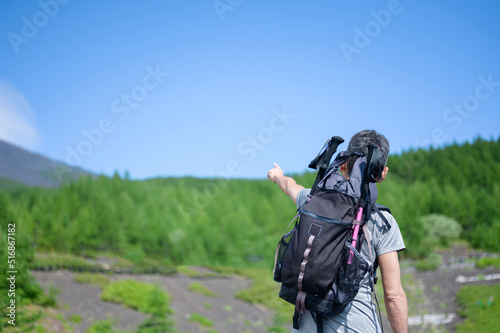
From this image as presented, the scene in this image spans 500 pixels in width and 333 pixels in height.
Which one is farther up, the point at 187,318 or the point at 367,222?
the point at 367,222

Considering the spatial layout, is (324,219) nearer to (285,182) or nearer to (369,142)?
(369,142)

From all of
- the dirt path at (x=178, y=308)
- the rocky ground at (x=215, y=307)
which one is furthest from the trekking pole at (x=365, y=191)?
the rocky ground at (x=215, y=307)

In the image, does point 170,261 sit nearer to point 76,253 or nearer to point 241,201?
point 76,253

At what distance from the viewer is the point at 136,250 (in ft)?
118

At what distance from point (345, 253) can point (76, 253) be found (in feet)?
115

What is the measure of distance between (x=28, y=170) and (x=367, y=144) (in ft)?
175

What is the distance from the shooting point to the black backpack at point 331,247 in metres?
1.50

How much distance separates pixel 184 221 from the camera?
46.9 meters

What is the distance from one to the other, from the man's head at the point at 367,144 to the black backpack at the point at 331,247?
0.10 meters

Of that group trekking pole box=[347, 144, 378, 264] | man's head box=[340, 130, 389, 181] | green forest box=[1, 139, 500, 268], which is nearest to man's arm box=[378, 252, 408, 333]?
trekking pole box=[347, 144, 378, 264]

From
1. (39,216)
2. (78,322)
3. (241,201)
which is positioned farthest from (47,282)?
(241,201)

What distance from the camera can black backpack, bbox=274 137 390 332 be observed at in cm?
150

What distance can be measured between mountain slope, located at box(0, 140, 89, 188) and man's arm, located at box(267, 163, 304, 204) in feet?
144

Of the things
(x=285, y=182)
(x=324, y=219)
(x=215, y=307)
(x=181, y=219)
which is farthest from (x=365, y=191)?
(x=181, y=219)
